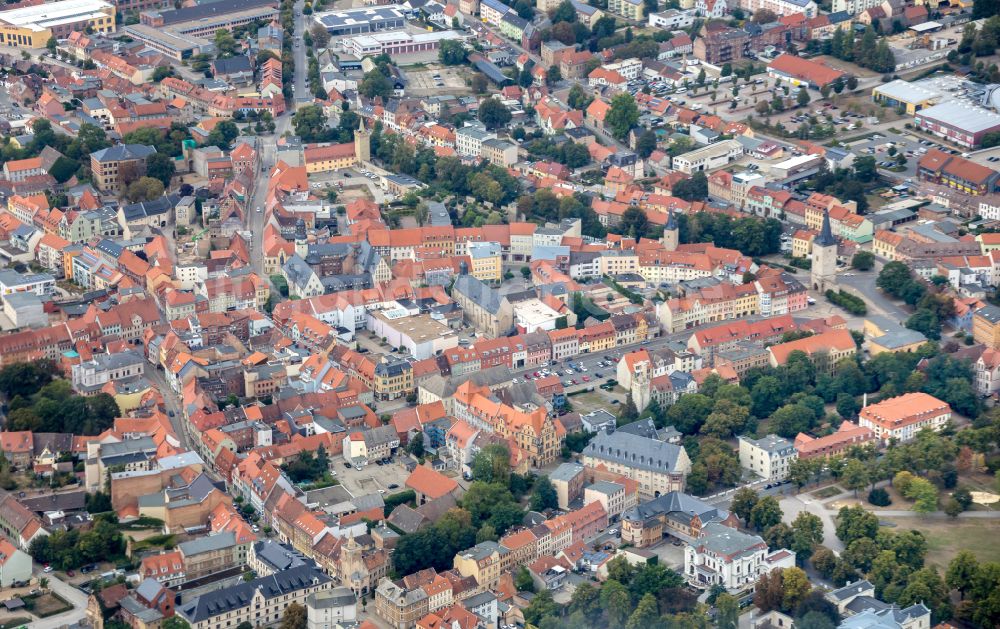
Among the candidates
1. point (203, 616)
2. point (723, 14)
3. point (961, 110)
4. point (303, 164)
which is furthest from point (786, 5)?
point (203, 616)

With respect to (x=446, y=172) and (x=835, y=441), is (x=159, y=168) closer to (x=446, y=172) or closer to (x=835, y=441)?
(x=446, y=172)

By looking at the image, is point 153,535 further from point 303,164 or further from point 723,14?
point 723,14

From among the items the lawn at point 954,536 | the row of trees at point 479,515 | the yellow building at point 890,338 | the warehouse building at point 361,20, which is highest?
the yellow building at point 890,338

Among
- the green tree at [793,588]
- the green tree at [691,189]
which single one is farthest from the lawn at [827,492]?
the green tree at [691,189]

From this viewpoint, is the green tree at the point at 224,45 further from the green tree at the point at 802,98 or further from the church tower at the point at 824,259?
the church tower at the point at 824,259

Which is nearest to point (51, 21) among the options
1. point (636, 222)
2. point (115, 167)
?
point (115, 167)

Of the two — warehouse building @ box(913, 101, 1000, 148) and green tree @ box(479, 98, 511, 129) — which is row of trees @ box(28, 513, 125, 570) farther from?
warehouse building @ box(913, 101, 1000, 148)

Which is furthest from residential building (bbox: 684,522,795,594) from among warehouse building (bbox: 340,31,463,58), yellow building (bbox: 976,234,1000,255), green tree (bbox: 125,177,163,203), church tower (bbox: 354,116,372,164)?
warehouse building (bbox: 340,31,463,58)

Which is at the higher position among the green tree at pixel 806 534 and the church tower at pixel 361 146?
the green tree at pixel 806 534
